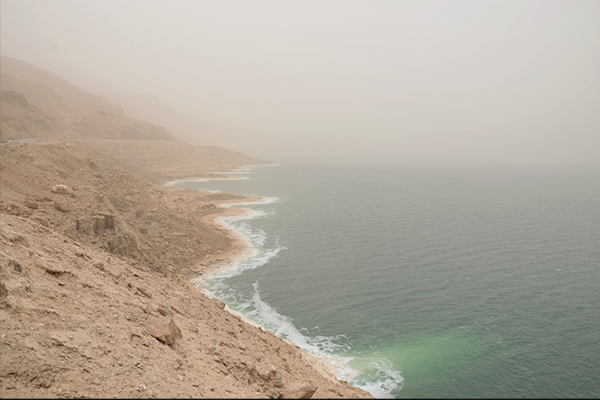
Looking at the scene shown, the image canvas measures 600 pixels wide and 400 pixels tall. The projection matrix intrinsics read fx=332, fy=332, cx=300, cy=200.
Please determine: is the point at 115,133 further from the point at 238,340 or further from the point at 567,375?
the point at 567,375

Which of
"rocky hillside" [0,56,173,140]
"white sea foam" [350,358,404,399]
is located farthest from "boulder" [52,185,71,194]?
"rocky hillside" [0,56,173,140]

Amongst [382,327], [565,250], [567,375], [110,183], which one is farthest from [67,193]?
[565,250]

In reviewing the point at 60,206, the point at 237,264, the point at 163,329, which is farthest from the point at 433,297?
the point at 60,206

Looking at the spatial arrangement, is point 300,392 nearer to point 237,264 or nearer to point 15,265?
point 15,265

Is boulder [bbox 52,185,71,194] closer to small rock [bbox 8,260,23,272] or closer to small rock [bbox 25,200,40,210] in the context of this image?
small rock [bbox 25,200,40,210]

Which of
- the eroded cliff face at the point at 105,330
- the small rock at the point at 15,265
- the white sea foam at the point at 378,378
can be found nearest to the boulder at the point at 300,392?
the eroded cliff face at the point at 105,330

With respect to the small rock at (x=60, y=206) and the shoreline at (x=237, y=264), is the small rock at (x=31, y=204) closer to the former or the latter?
the small rock at (x=60, y=206)
